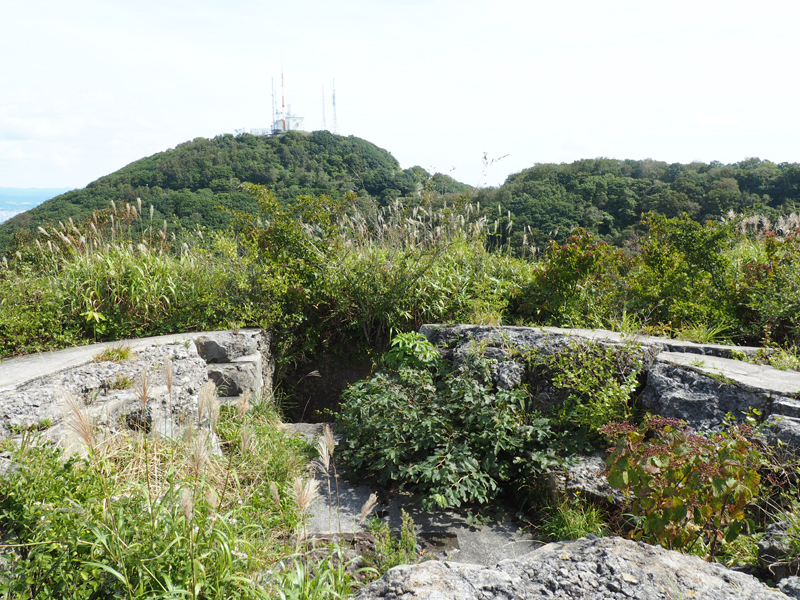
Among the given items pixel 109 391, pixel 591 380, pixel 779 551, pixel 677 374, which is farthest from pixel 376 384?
pixel 779 551

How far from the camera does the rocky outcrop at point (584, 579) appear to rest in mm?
1746

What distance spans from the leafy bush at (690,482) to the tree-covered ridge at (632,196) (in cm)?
825

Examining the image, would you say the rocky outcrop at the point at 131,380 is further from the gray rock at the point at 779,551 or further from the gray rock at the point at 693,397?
the gray rock at the point at 693,397

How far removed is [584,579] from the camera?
5.97 ft

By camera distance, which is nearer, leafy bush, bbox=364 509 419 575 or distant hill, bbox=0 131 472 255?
leafy bush, bbox=364 509 419 575

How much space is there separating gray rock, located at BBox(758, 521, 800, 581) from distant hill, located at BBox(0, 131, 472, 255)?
504 inches

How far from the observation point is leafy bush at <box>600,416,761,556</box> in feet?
7.35

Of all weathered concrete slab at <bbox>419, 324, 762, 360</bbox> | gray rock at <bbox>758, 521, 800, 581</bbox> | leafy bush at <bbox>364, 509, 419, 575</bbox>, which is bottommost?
leafy bush at <bbox>364, 509, 419, 575</bbox>

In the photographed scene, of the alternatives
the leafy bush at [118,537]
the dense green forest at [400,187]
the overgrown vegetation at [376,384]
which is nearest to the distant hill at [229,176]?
the dense green forest at [400,187]

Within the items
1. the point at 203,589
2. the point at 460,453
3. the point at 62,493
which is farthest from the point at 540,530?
the point at 62,493

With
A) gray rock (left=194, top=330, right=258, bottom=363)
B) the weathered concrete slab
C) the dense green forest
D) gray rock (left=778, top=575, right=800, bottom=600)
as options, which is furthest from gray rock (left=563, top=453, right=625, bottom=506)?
the dense green forest

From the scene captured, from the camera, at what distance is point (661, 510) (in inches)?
97.1

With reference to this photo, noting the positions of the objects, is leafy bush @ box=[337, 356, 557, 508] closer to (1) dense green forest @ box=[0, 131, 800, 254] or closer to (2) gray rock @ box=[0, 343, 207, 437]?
(2) gray rock @ box=[0, 343, 207, 437]

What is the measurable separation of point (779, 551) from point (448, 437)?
2139 millimetres
